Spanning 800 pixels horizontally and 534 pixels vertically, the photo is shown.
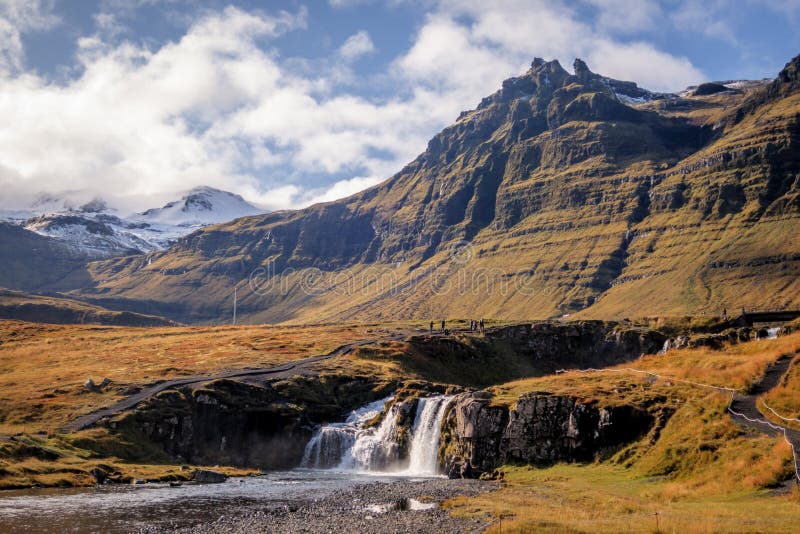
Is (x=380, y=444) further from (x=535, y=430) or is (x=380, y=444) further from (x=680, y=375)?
(x=680, y=375)

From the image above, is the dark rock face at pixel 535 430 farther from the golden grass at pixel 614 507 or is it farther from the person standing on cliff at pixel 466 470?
the golden grass at pixel 614 507

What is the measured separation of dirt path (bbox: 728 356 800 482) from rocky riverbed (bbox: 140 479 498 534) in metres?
21.8

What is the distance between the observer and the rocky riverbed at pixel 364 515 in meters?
47.5

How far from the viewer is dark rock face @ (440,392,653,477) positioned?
Answer: 68688mm

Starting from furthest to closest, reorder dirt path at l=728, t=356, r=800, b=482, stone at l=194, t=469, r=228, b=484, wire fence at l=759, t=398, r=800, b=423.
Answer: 1. stone at l=194, t=469, r=228, b=484
2. wire fence at l=759, t=398, r=800, b=423
3. dirt path at l=728, t=356, r=800, b=482

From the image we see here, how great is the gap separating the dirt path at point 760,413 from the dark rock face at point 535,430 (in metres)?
9.82

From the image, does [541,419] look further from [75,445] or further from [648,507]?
[75,445]

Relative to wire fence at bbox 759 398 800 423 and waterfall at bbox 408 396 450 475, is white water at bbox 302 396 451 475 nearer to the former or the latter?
waterfall at bbox 408 396 450 475

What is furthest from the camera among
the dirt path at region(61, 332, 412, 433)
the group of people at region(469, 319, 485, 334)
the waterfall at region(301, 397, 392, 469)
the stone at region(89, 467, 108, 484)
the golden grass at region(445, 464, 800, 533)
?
the group of people at region(469, 319, 485, 334)

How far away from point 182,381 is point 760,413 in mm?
88203

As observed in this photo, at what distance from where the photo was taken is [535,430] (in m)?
75.4

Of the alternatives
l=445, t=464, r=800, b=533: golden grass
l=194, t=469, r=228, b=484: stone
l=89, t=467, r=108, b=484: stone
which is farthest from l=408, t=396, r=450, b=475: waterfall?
l=89, t=467, r=108, b=484: stone

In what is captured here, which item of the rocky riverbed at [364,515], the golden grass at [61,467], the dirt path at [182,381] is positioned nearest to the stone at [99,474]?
the golden grass at [61,467]

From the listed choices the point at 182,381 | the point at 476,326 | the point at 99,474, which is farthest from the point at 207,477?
the point at 476,326
